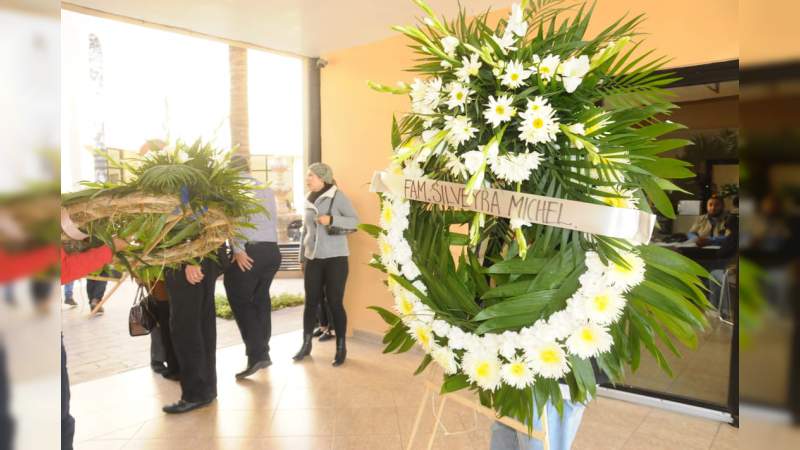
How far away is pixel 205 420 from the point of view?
11.4ft

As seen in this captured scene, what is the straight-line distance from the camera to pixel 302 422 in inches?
135

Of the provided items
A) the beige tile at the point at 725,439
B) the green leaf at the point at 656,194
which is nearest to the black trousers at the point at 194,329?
the green leaf at the point at 656,194

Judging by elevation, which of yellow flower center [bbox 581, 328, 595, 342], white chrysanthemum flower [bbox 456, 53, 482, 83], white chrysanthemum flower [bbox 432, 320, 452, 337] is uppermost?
white chrysanthemum flower [bbox 456, 53, 482, 83]

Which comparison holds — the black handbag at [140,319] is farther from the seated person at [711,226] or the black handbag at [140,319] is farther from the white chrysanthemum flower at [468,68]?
the seated person at [711,226]

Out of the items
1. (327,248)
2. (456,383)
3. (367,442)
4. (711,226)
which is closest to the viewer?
(456,383)

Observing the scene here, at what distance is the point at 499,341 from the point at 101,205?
1.29 meters

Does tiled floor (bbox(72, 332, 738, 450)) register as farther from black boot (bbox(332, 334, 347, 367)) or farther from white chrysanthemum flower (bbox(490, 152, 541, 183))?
white chrysanthemum flower (bbox(490, 152, 541, 183))

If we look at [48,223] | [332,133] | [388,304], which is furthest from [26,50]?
[332,133]

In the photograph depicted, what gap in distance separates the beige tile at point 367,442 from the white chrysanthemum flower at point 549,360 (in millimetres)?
2061

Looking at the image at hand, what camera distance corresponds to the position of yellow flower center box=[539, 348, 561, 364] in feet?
4.21

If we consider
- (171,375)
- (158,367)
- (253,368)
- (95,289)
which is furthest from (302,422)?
(95,289)

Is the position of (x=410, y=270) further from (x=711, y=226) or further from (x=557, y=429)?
(x=711, y=226)

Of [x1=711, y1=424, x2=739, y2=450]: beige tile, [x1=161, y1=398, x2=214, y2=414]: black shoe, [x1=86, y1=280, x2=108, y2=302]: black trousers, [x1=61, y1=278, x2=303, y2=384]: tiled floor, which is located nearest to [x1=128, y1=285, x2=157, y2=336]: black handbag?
[x1=161, y1=398, x2=214, y2=414]: black shoe

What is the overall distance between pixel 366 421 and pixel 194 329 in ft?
4.30
